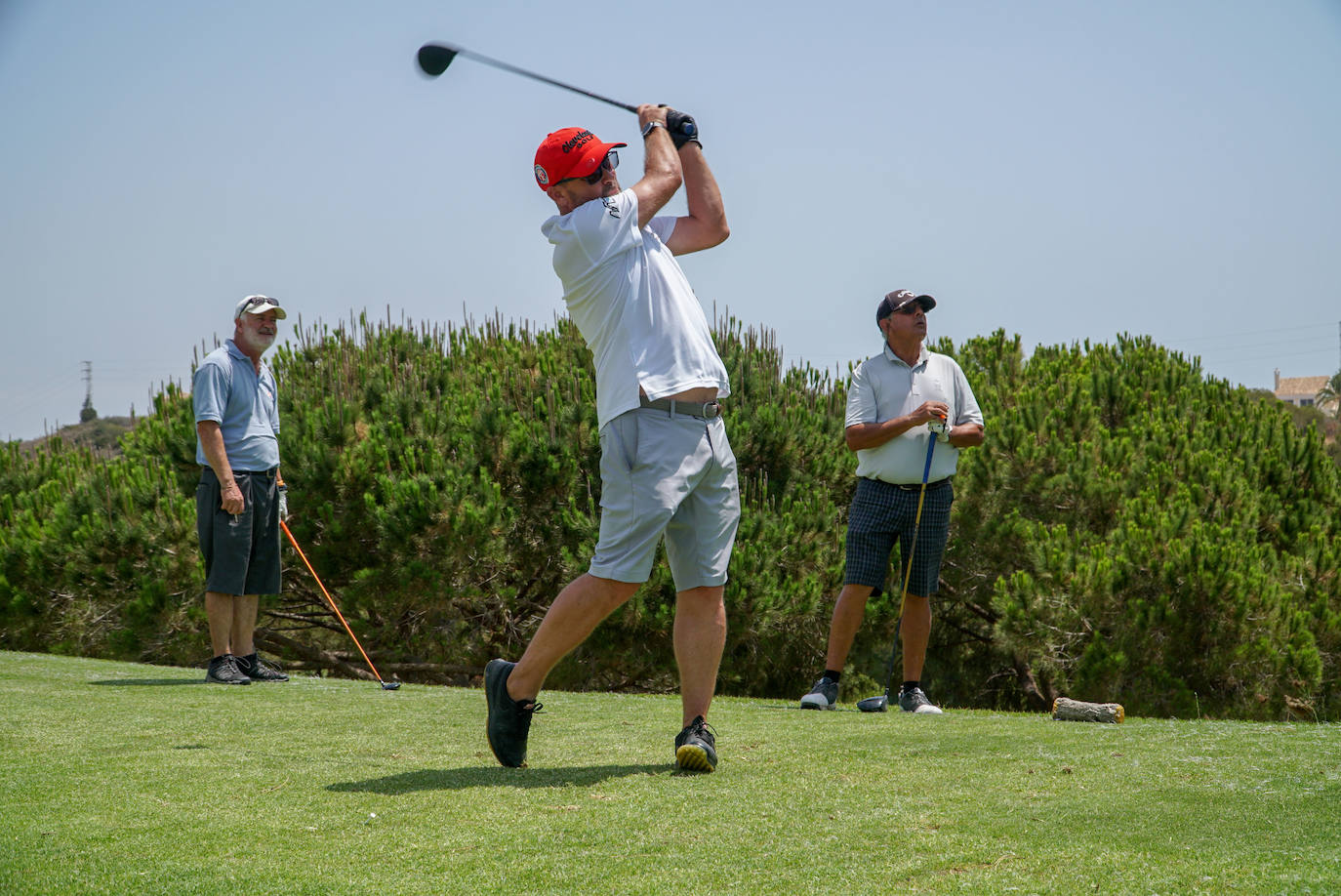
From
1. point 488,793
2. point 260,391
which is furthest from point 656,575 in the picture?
point 488,793

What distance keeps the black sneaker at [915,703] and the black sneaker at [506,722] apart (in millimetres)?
2252

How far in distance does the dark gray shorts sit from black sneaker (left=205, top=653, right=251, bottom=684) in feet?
1.10

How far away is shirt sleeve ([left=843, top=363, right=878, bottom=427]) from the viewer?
18.1 feet

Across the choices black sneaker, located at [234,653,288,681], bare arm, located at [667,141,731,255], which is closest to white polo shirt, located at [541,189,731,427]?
bare arm, located at [667,141,731,255]

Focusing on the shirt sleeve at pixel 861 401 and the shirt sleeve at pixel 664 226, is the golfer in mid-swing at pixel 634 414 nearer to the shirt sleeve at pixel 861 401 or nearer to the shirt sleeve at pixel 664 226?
the shirt sleeve at pixel 664 226

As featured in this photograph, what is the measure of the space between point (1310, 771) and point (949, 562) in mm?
6479

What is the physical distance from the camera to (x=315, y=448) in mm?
9367

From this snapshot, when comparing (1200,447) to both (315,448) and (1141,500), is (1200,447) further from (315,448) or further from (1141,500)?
(315,448)

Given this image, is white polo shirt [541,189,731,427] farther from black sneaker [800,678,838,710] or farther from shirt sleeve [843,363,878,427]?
black sneaker [800,678,838,710]

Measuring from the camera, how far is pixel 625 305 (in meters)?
3.40

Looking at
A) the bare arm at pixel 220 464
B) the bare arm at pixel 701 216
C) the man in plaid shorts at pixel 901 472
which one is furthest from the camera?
the bare arm at pixel 220 464

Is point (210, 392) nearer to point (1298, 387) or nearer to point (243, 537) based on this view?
point (243, 537)

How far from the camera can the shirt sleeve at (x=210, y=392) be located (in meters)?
5.84

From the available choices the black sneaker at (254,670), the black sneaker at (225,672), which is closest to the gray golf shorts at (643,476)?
the black sneaker at (225,672)
